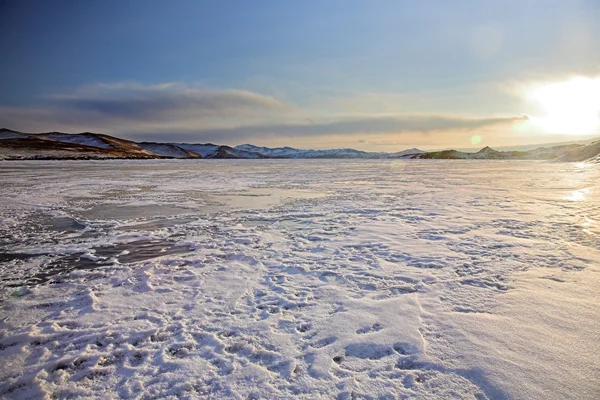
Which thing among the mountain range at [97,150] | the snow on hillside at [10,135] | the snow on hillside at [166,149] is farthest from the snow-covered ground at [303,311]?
the snow on hillside at [166,149]

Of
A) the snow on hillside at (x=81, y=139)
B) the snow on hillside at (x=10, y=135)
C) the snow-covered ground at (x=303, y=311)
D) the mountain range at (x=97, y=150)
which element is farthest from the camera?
the snow on hillside at (x=81, y=139)

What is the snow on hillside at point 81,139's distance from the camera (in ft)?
447

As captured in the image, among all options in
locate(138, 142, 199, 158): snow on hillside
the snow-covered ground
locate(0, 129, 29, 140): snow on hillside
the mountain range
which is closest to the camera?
the snow-covered ground

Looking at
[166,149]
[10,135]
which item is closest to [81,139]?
[10,135]

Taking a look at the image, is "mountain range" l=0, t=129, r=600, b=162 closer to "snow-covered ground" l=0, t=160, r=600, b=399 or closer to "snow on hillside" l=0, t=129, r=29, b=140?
"snow on hillside" l=0, t=129, r=29, b=140

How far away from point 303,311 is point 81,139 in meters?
170

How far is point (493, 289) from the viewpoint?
412 centimetres

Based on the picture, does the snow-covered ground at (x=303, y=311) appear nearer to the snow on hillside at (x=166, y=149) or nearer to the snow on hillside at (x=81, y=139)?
the snow on hillside at (x=81, y=139)

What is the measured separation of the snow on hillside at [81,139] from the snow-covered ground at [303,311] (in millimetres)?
147531

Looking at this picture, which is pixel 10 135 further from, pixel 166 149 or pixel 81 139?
pixel 166 149

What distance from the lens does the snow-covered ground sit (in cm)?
256

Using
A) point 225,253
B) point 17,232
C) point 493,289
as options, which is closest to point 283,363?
point 493,289

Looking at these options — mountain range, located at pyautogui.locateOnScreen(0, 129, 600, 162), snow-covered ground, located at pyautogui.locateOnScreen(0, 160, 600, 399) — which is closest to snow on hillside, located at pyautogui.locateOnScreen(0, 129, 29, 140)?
mountain range, located at pyautogui.locateOnScreen(0, 129, 600, 162)

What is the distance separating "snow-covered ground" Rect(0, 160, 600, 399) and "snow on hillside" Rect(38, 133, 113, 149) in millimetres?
147531
